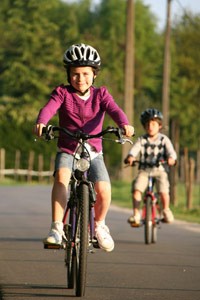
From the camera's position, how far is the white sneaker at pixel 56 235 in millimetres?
9086

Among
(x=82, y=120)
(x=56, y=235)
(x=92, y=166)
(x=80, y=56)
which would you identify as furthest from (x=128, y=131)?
(x=56, y=235)

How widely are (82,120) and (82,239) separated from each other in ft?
4.24

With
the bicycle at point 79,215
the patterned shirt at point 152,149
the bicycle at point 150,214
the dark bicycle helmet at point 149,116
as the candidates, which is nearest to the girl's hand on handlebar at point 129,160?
the bicycle at point 150,214

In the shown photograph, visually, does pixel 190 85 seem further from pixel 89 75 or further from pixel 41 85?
pixel 89 75

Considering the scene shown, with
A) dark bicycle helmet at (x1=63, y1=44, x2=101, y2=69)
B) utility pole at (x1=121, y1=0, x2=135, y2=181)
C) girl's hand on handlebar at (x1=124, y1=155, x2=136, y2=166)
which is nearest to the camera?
dark bicycle helmet at (x1=63, y1=44, x2=101, y2=69)

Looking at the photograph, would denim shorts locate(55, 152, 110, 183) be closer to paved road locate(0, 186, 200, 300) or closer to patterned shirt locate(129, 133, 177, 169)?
paved road locate(0, 186, 200, 300)

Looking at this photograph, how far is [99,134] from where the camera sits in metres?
9.01

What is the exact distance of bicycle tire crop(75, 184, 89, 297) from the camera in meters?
8.55

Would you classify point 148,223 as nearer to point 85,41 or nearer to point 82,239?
point 82,239

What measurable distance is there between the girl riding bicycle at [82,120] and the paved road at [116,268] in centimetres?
47

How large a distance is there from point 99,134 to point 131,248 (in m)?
4.84

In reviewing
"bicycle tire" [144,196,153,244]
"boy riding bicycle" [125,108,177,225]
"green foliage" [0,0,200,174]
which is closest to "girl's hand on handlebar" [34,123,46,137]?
"bicycle tire" [144,196,153,244]

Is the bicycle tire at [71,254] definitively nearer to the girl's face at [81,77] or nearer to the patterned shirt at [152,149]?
the girl's face at [81,77]

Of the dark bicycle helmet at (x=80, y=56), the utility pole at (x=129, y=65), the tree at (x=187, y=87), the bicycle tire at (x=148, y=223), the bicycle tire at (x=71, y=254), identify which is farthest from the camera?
the tree at (x=187, y=87)
